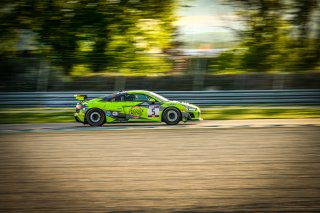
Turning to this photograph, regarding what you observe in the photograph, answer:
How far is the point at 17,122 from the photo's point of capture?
17.8 metres

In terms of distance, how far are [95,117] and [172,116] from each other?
217cm

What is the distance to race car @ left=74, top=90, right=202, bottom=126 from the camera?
15.6m

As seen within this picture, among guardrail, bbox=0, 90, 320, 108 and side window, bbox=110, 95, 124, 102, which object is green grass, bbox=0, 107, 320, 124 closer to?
guardrail, bbox=0, 90, 320, 108

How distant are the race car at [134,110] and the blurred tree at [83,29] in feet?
25.7

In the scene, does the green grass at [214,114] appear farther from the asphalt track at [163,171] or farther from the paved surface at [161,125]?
the asphalt track at [163,171]

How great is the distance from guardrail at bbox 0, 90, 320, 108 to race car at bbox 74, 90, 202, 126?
5.75 metres

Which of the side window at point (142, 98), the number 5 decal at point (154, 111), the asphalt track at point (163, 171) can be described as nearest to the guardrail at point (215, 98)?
→ the side window at point (142, 98)

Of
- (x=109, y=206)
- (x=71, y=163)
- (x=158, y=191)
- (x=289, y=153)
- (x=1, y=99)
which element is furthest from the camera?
(x=1, y=99)

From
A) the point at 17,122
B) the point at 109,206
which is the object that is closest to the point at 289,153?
the point at 109,206

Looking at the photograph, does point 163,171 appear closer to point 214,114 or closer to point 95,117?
point 95,117

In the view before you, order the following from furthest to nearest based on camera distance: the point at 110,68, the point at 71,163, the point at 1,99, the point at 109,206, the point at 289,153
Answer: the point at 110,68 → the point at 1,99 → the point at 289,153 → the point at 71,163 → the point at 109,206

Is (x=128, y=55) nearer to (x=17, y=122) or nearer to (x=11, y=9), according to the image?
(x=11, y=9)

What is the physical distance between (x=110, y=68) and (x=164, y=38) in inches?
112

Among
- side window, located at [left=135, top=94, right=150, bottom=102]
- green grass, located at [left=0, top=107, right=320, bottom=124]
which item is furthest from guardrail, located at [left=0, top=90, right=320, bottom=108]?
side window, located at [left=135, top=94, right=150, bottom=102]
